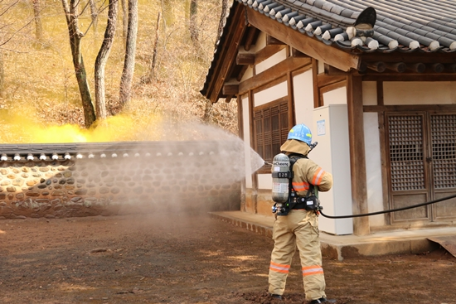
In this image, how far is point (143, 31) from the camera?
33406mm

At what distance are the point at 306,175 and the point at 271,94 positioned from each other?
20.3 feet

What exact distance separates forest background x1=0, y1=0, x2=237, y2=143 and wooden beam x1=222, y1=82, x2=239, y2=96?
850cm

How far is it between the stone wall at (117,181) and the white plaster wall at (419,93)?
7475 mm

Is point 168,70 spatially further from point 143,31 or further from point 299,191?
point 299,191

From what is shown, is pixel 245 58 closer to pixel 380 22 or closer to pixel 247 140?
pixel 247 140

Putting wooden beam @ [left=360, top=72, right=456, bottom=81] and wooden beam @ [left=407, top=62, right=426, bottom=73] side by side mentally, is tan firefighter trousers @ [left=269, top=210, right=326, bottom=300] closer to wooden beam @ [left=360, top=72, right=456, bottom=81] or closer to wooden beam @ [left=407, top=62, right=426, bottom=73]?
wooden beam @ [left=407, top=62, right=426, bottom=73]

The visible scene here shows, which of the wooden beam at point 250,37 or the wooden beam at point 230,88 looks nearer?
the wooden beam at point 250,37

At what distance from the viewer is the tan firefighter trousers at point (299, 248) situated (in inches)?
196

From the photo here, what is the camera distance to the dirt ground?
555 centimetres

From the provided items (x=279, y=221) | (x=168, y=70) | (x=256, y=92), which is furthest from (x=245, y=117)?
(x=168, y=70)

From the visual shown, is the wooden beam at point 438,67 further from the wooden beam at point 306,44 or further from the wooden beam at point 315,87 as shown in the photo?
the wooden beam at point 315,87

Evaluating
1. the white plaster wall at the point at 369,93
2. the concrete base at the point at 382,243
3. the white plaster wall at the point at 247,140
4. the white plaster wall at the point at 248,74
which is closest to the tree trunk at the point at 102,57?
the white plaster wall at the point at 248,74

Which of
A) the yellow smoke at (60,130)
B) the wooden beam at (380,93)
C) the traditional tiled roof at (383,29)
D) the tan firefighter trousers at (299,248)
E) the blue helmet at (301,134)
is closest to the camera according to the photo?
the tan firefighter trousers at (299,248)

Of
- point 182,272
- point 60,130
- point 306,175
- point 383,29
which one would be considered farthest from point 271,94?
point 60,130
